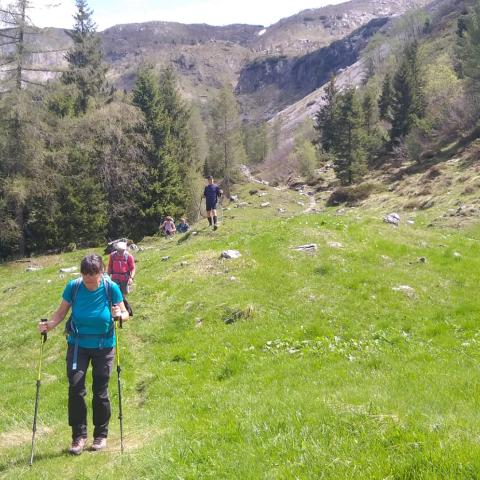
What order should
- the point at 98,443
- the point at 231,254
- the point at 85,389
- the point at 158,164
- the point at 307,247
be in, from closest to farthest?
the point at 98,443 → the point at 85,389 → the point at 307,247 → the point at 231,254 → the point at 158,164

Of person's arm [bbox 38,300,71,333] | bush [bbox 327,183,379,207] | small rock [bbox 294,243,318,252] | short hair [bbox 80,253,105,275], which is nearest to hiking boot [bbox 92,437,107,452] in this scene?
person's arm [bbox 38,300,71,333]

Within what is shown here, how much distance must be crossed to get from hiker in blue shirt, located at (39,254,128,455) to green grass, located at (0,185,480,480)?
53cm

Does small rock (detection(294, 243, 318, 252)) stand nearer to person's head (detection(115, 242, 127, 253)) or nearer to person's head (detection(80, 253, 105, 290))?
person's head (detection(115, 242, 127, 253))

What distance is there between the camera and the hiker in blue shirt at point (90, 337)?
8.25m

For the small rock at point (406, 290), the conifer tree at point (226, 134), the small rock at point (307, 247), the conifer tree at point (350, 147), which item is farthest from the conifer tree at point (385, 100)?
→ the small rock at point (406, 290)

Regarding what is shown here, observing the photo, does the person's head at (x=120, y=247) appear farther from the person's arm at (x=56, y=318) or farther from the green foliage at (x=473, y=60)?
the green foliage at (x=473, y=60)

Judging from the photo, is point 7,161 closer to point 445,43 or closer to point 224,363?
point 224,363

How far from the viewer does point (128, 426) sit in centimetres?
955

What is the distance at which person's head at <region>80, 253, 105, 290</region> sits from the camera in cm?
811

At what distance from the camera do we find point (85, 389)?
8438 millimetres

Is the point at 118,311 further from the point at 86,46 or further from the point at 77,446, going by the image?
the point at 86,46

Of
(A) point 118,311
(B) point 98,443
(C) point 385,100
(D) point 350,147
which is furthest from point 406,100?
(B) point 98,443

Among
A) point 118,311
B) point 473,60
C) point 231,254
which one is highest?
point 473,60

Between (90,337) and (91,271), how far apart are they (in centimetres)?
118
